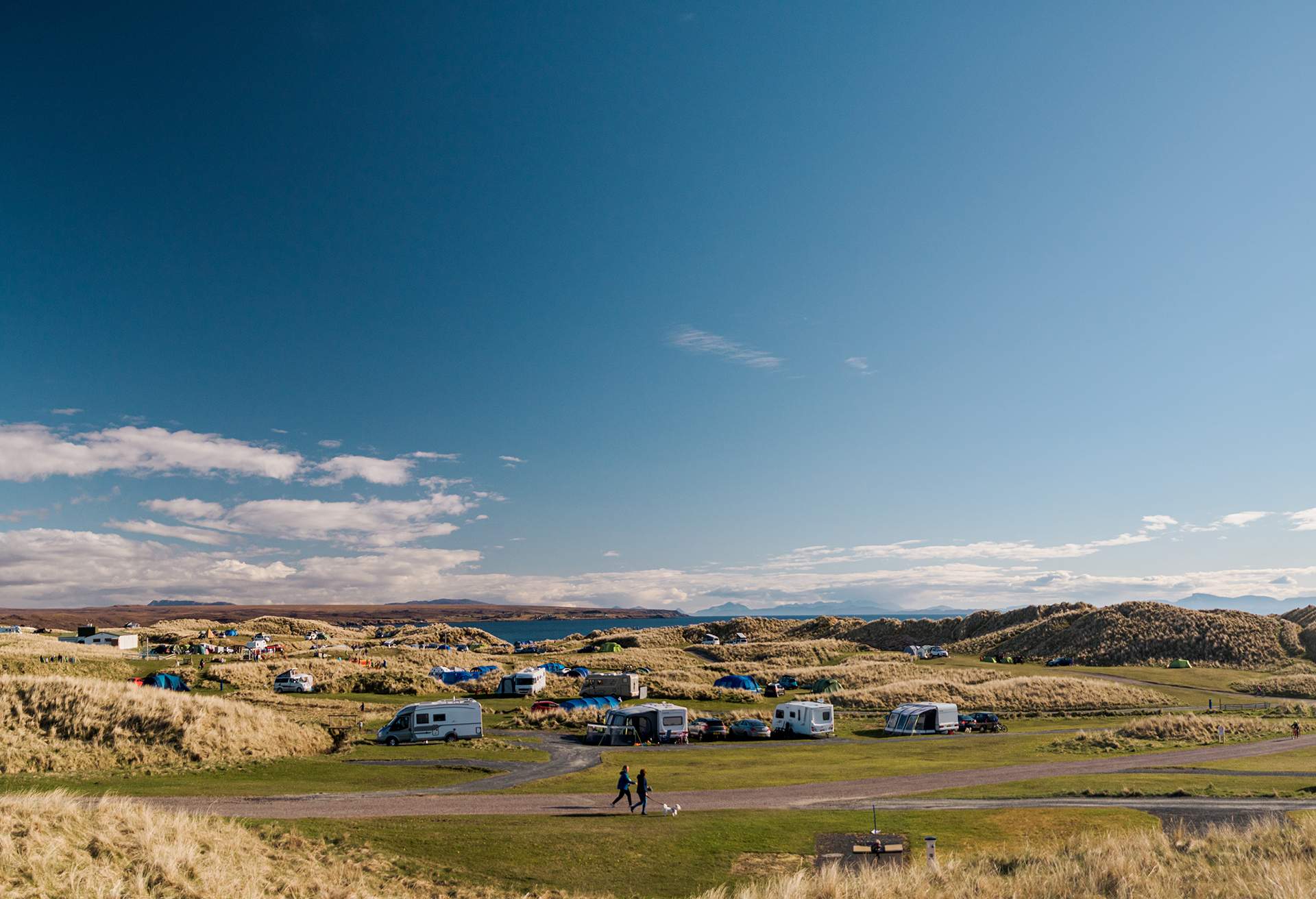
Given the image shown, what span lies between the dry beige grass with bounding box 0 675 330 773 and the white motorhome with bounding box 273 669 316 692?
942 inches

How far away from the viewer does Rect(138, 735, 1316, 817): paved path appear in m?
25.8

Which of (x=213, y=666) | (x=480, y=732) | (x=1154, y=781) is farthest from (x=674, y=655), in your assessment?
(x=1154, y=781)

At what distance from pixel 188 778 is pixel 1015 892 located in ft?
104

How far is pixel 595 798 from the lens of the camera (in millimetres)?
29750

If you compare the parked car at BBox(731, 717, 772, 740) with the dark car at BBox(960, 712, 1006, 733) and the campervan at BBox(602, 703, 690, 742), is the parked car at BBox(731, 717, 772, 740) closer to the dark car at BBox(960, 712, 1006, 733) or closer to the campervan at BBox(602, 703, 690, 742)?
the campervan at BBox(602, 703, 690, 742)

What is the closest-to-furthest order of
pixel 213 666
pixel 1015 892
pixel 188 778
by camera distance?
A: pixel 1015 892 → pixel 188 778 → pixel 213 666

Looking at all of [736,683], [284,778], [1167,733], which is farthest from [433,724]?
[1167,733]

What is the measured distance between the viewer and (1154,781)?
32.6 metres

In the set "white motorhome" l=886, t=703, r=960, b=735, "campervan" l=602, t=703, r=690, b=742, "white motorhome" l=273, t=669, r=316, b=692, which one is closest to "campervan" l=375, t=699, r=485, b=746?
"campervan" l=602, t=703, r=690, b=742

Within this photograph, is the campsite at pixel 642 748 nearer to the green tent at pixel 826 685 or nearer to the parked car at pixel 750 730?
the parked car at pixel 750 730

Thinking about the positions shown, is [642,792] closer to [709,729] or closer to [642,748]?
[642,748]

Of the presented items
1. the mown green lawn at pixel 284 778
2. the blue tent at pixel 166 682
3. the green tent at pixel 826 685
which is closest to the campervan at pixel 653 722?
the mown green lawn at pixel 284 778

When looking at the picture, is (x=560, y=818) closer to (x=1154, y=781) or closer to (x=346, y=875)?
(x=346, y=875)

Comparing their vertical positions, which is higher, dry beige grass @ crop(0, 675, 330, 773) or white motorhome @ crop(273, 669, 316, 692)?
dry beige grass @ crop(0, 675, 330, 773)
